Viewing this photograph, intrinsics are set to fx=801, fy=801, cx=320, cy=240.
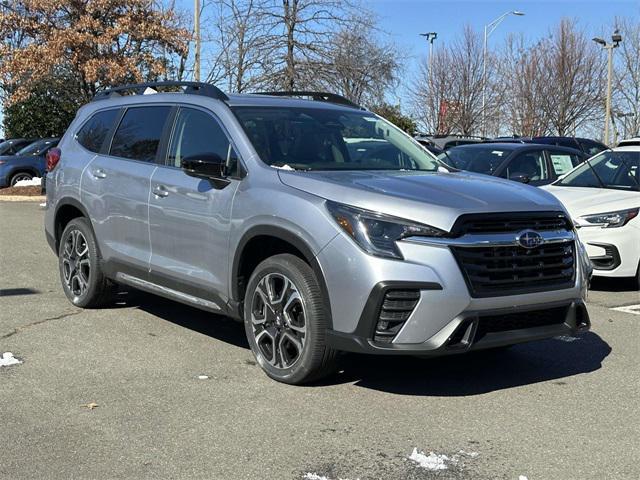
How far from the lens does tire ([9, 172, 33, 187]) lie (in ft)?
71.8

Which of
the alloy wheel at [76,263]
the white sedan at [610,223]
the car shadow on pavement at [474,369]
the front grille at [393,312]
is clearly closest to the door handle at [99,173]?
the alloy wheel at [76,263]

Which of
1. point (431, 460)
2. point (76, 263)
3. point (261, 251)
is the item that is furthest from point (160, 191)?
point (431, 460)

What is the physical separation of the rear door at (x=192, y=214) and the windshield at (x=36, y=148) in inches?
691

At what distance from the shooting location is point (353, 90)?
2253cm

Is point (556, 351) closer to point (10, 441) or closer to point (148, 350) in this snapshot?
point (148, 350)

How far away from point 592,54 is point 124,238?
112 ft

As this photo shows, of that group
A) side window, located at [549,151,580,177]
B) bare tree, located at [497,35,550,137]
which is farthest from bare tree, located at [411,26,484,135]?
side window, located at [549,151,580,177]

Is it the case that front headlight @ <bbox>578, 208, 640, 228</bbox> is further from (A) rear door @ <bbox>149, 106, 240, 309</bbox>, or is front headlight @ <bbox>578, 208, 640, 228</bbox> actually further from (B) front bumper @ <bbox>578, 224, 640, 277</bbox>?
(A) rear door @ <bbox>149, 106, 240, 309</bbox>

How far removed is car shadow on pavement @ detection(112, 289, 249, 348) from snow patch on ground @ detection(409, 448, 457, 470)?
2.35 m

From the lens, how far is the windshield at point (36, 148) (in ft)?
73.0

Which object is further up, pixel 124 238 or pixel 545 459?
pixel 124 238

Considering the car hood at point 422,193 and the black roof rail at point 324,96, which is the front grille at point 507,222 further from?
the black roof rail at point 324,96

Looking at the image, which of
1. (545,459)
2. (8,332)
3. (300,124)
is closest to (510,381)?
(545,459)

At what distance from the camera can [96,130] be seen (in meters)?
7.27
